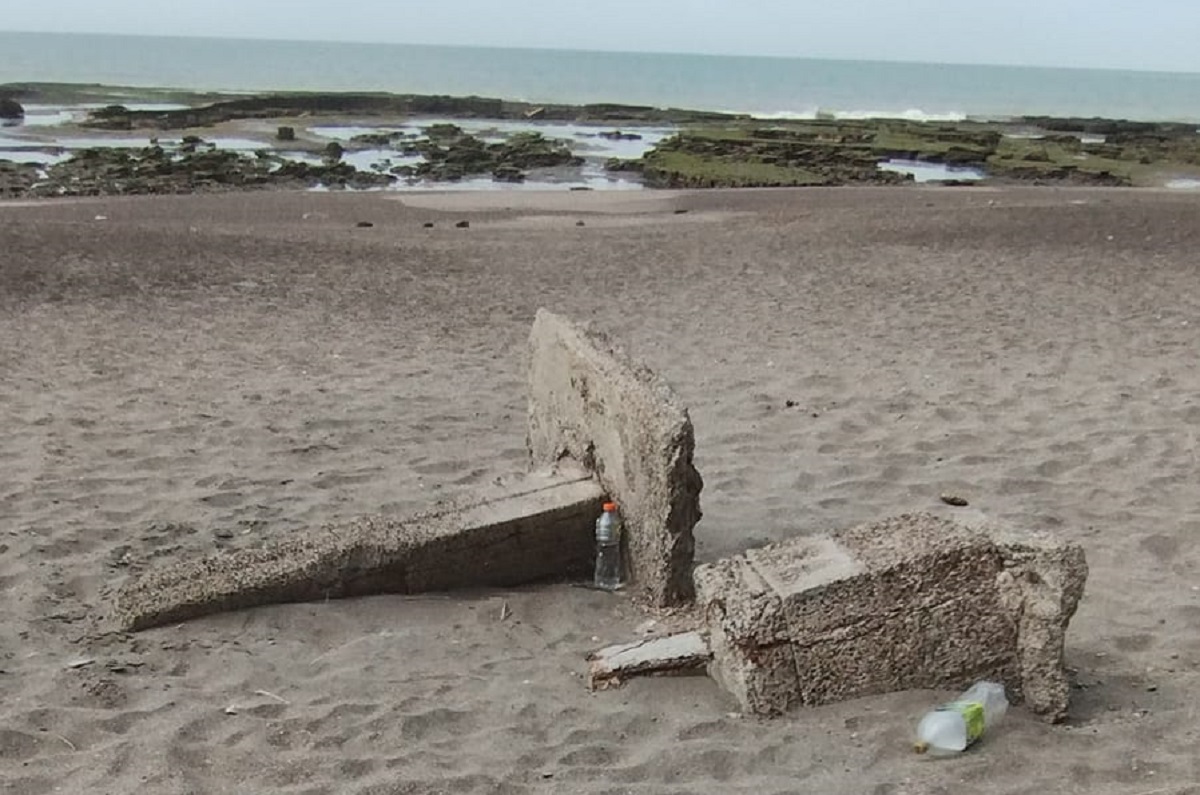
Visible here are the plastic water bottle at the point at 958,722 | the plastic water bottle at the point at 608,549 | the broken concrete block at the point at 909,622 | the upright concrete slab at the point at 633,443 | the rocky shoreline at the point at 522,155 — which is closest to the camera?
the plastic water bottle at the point at 958,722

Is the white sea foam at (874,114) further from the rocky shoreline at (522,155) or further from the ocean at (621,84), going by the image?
the rocky shoreline at (522,155)

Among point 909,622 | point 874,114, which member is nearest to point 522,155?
point 909,622

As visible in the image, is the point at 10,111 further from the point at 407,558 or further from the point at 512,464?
the point at 407,558

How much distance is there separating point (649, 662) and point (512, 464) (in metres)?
2.59

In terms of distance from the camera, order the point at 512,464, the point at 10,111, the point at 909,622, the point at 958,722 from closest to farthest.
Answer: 1. the point at 958,722
2. the point at 909,622
3. the point at 512,464
4. the point at 10,111

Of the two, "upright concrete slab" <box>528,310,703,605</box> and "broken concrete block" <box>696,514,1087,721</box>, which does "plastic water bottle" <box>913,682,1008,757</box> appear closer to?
"broken concrete block" <box>696,514,1087,721</box>

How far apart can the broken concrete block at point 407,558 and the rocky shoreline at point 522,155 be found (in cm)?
1867

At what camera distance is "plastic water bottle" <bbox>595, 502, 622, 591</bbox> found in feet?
16.1

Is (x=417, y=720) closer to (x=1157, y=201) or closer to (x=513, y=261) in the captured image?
(x=513, y=261)

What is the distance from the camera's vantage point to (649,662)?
4113mm

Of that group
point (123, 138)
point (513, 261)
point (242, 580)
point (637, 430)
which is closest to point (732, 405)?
point (637, 430)

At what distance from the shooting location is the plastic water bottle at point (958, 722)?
3475 mm

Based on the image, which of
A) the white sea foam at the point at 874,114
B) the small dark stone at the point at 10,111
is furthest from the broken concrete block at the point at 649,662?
the white sea foam at the point at 874,114

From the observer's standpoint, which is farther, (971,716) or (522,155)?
(522,155)
